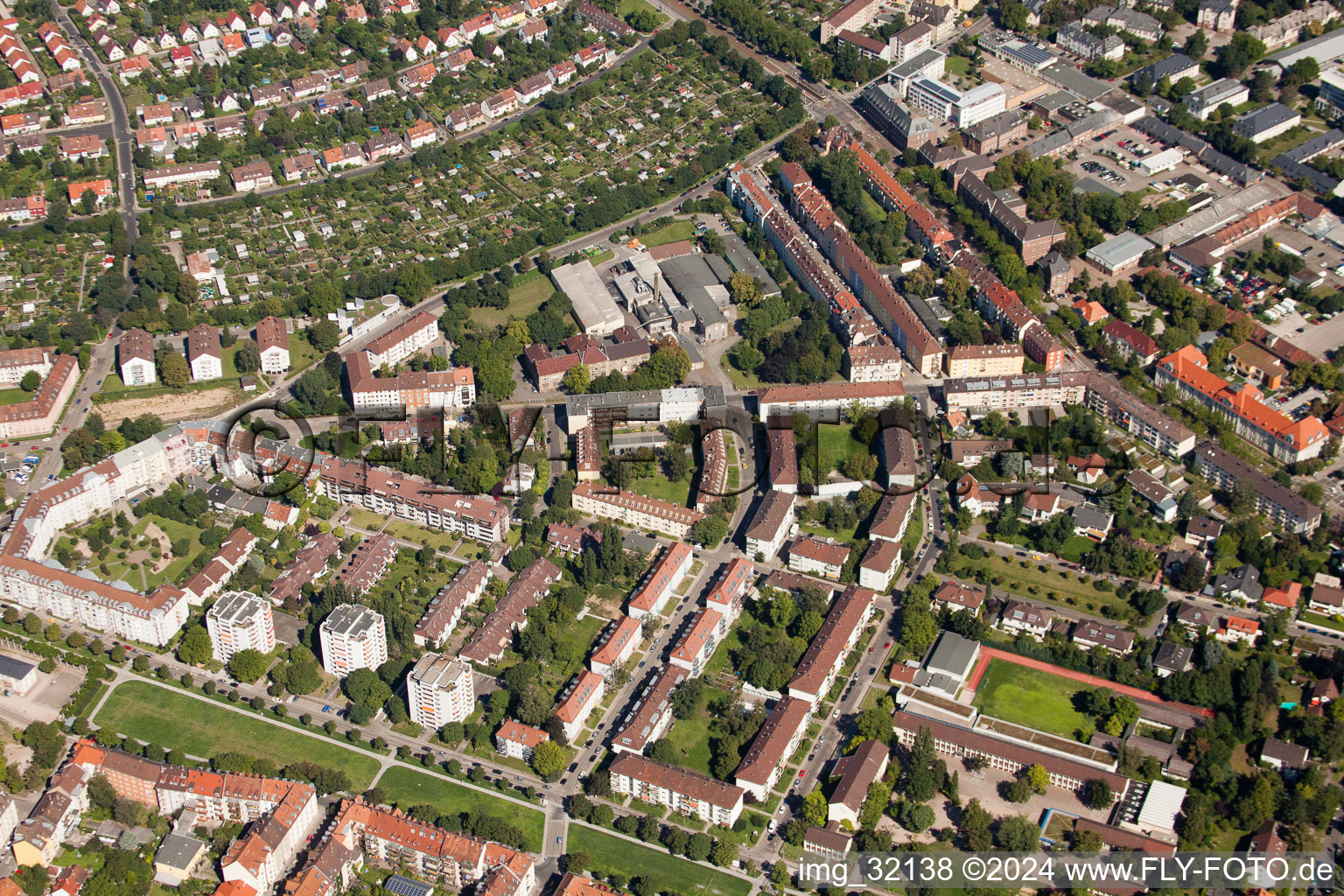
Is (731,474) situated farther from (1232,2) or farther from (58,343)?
(1232,2)

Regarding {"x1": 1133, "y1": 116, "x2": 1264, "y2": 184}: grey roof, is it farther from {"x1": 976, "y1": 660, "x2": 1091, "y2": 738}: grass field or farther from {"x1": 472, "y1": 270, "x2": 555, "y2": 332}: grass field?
{"x1": 976, "y1": 660, "x2": 1091, "y2": 738}: grass field

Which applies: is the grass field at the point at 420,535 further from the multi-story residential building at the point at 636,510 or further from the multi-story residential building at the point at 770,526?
the multi-story residential building at the point at 770,526

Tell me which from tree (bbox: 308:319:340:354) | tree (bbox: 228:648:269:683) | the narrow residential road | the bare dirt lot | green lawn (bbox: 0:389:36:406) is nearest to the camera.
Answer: tree (bbox: 228:648:269:683)

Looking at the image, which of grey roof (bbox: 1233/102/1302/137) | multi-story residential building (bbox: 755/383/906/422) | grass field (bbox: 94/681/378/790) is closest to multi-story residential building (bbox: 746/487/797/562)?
multi-story residential building (bbox: 755/383/906/422)

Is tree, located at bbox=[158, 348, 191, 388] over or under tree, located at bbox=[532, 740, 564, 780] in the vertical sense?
over

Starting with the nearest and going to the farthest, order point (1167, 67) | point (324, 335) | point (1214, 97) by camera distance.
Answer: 1. point (324, 335)
2. point (1214, 97)
3. point (1167, 67)

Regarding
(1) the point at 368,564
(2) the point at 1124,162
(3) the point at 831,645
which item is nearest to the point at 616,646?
(3) the point at 831,645

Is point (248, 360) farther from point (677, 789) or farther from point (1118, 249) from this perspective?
point (1118, 249)
